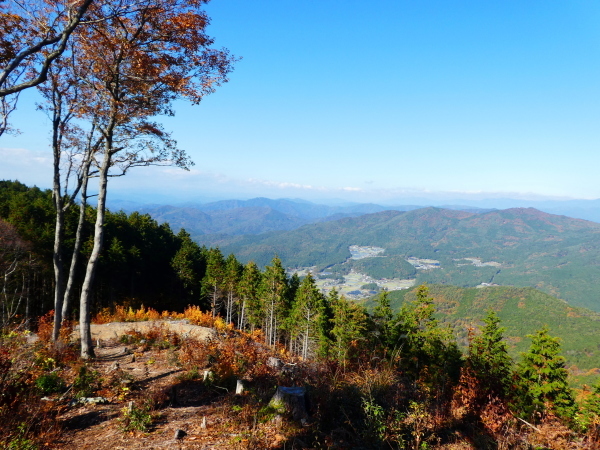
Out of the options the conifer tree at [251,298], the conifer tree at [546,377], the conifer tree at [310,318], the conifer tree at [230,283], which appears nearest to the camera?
the conifer tree at [546,377]

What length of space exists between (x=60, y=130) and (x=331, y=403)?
11.4 metres

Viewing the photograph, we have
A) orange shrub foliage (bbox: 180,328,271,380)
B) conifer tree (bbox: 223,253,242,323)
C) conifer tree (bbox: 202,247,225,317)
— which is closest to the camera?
orange shrub foliage (bbox: 180,328,271,380)

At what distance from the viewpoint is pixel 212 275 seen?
105ft

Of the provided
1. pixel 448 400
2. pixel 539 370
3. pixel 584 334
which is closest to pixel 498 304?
pixel 584 334

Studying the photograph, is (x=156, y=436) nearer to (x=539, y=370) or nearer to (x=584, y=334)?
(x=539, y=370)

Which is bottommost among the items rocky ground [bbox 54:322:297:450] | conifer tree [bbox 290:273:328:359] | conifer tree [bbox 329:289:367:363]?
conifer tree [bbox 290:273:328:359]

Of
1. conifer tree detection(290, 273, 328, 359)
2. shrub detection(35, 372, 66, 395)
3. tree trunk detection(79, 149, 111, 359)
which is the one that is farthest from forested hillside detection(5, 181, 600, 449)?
tree trunk detection(79, 149, 111, 359)

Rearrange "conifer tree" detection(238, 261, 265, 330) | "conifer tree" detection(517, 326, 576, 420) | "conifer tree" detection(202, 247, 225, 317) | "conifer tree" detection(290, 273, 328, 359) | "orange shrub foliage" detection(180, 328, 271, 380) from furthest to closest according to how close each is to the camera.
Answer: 1. "conifer tree" detection(202, 247, 225, 317)
2. "conifer tree" detection(238, 261, 265, 330)
3. "conifer tree" detection(290, 273, 328, 359)
4. "conifer tree" detection(517, 326, 576, 420)
5. "orange shrub foliage" detection(180, 328, 271, 380)

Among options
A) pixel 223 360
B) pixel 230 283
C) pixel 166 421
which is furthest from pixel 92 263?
pixel 230 283

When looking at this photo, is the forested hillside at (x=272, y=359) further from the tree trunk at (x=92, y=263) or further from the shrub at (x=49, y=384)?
the tree trunk at (x=92, y=263)

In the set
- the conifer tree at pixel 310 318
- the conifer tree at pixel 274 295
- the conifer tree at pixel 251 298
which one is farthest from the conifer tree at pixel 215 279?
the conifer tree at pixel 310 318

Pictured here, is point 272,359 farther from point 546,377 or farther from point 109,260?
point 109,260

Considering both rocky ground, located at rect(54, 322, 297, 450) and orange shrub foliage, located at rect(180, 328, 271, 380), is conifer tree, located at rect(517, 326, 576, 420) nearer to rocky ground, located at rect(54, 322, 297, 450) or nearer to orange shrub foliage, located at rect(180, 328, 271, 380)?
orange shrub foliage, located at rect(180, 328, 271, 380)

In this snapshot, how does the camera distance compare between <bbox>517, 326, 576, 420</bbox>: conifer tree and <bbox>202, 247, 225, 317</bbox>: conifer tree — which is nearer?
<bbox>517, 326, 576, 420</bbox>: conifer tree
